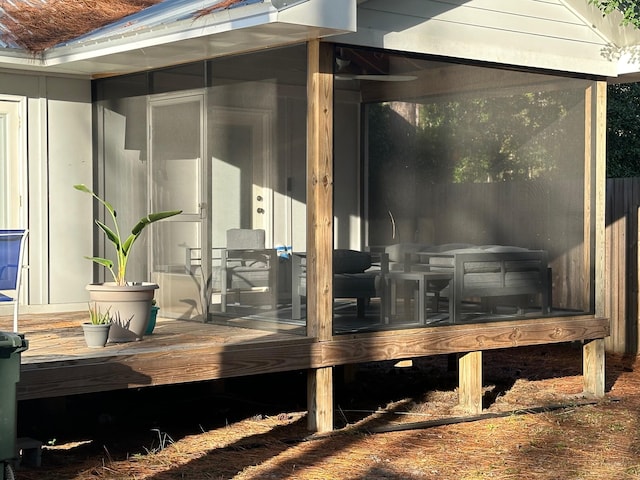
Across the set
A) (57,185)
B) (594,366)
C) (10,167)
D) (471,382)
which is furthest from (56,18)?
(594,366)

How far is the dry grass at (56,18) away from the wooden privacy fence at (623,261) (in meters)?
5.36

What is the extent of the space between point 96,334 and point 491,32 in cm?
367

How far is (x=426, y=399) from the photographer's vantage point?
901cm

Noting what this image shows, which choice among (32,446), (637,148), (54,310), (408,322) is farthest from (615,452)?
(637,148)

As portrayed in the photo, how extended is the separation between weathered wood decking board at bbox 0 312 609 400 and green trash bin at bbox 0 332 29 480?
0.94 m

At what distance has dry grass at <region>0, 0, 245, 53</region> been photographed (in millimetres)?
8391

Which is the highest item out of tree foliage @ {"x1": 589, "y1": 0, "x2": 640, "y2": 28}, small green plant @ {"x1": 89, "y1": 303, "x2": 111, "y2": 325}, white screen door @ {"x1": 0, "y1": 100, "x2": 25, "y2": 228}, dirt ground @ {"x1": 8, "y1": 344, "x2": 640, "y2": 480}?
tree foliage @ {"x1": 589, "y1": 0, "x2": 640, "y2": 28}

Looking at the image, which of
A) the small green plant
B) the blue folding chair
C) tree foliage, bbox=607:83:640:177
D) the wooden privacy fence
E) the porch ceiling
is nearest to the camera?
the porch ceiling

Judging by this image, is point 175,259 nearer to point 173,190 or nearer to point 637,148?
point 173,190

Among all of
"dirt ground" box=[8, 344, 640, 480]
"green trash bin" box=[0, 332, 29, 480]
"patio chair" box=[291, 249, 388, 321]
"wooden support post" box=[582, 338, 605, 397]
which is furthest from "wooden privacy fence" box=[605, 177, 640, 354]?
"green trash bin" box=[0, 332, 29, 480]

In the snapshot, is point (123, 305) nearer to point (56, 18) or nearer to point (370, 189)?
point (370, 189)

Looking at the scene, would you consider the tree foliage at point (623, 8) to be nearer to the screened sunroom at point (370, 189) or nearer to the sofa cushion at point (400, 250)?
the screened sunroom at point (370, 189)

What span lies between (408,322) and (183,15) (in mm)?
2620

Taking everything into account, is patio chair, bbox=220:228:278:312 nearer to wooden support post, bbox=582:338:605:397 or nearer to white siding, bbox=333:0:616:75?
white siding, bbox=333:0:616:75
